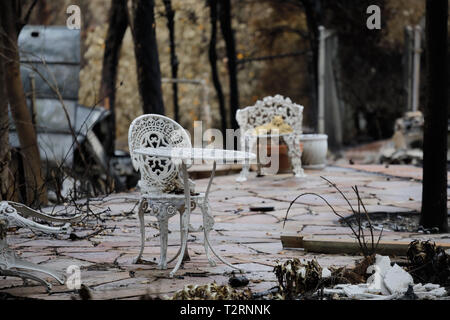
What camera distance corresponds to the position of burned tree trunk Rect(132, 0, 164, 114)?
28.8ft

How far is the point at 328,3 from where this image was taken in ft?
51.9

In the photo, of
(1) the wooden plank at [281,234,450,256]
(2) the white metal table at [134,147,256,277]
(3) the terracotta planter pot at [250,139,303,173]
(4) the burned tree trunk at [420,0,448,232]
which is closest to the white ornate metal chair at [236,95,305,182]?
(3) the terracotta planter pot at [250,139,303,173]

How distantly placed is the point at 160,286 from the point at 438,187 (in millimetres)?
2658

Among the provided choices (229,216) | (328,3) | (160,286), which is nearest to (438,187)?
(229,216)

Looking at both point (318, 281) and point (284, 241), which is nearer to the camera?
point (318, 281)

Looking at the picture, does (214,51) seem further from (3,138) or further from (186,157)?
(186,157)

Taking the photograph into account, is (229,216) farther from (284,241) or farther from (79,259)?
(79,259)

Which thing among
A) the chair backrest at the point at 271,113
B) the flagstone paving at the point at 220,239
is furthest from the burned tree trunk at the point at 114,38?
the flagstone paving at the point at 220,239

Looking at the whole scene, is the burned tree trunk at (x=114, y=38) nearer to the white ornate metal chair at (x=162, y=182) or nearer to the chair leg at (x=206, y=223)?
the white ornate metal chair at (x=162, y=182)

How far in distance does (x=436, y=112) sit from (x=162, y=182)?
2.38 metres

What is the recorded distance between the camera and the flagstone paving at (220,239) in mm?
3697

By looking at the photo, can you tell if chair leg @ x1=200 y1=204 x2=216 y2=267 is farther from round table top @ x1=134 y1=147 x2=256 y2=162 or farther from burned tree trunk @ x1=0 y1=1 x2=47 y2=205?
burned tree trunk @ x1=0 y1=1 x2=47 y2=205

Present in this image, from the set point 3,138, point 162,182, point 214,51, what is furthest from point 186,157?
point 214,51
